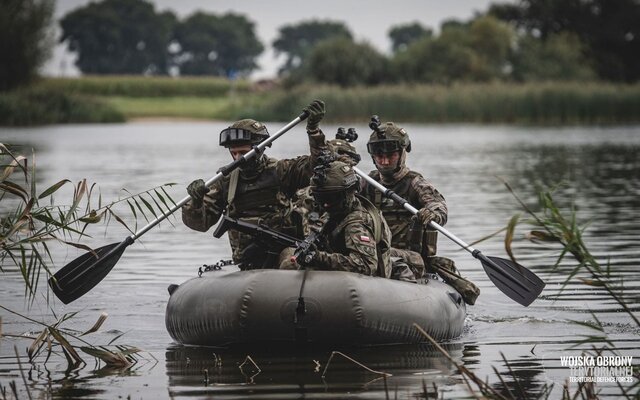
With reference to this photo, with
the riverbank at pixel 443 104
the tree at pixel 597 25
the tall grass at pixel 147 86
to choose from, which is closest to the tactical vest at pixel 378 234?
the riverbank at pixel 443 104

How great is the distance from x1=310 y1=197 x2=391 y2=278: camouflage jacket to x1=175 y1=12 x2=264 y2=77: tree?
144 metres

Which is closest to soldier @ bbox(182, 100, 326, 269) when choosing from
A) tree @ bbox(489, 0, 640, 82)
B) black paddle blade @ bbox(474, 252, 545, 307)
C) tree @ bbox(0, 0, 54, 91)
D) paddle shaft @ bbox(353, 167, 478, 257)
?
paddle shaft @ bbox(353, 167, 478, 257)

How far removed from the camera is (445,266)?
1227 cm

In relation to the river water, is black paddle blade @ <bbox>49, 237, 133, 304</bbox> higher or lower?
higher

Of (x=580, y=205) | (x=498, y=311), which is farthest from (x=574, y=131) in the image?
(x=498, y=311)

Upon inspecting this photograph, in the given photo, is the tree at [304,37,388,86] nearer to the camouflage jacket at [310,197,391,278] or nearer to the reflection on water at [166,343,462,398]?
the camouflage jacket at [310,197,391,278]

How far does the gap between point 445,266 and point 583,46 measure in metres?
66.9

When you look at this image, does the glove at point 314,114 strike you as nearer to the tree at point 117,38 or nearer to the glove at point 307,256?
the glove at point 307,256

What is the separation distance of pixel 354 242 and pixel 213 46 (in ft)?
486

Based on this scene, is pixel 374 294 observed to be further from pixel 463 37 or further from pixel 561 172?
pixel 463 37

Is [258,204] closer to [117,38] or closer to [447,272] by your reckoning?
[447,272]

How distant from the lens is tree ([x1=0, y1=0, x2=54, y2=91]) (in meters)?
63.2

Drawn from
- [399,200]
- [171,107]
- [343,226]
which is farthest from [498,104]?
[343,226]

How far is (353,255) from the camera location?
10.5 m
